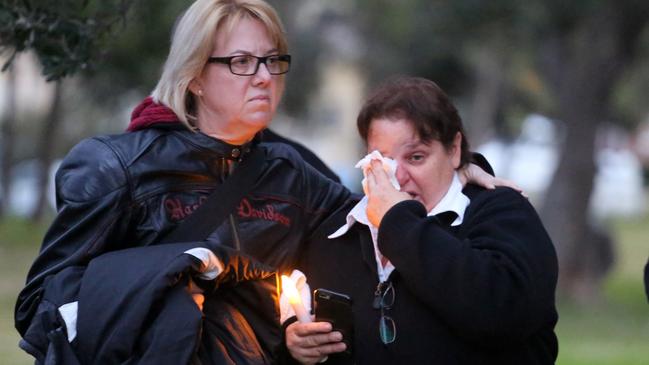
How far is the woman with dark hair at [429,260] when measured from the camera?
12.5 ft

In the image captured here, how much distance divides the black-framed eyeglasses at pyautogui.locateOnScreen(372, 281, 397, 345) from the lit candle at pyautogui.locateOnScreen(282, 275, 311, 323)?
23 centimetres

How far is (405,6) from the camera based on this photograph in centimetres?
2688

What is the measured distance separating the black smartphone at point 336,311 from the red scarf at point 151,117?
742 mm

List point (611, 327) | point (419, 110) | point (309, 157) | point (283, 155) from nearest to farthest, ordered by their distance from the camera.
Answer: point (419, 110) → point (283, 155) → point (309, 157) → point (611, 327)

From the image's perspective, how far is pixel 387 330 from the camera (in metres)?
4.05

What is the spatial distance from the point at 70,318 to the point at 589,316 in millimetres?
15338

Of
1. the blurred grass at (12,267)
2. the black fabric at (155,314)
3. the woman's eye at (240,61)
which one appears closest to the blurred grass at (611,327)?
the blurred grass at (12,267)

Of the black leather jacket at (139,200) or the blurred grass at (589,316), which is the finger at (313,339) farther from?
the blurred grass at (589,316)

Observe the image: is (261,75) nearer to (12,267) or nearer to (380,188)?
(380,188)

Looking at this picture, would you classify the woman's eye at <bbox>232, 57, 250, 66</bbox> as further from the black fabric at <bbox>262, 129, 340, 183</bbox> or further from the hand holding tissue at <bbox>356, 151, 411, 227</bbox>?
the black fabric at <bbox>262, 129, 340, 183</bbox>

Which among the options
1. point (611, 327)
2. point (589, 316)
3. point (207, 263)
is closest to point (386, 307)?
point (207, 263)

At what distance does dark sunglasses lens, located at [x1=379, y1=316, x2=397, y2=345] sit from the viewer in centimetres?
404

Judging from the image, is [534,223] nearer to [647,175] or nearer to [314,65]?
[314,65]

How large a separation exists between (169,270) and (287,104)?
33774 millimetres
